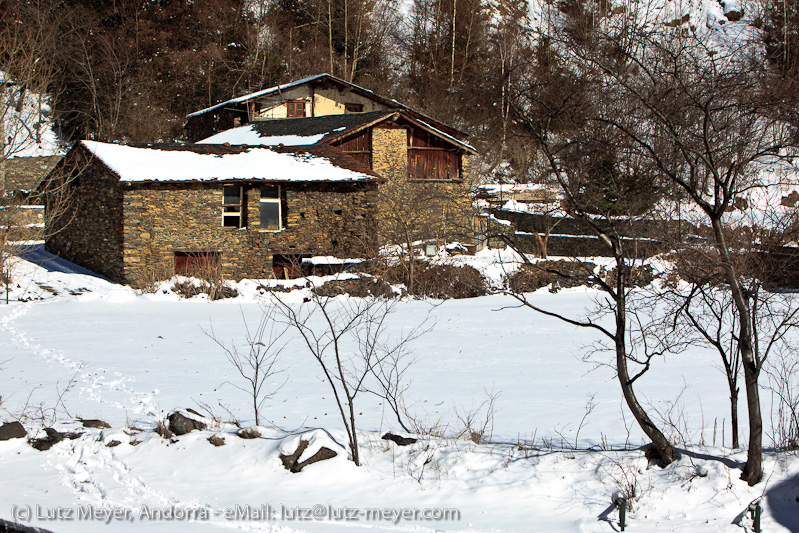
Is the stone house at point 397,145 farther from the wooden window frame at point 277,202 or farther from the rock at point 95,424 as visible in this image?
the rock at point 95,424

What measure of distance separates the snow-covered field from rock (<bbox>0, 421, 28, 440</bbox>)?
3.1 inches

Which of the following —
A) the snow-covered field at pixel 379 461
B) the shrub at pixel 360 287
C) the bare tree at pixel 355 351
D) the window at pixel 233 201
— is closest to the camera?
the snow-covered field at pixel 379 461

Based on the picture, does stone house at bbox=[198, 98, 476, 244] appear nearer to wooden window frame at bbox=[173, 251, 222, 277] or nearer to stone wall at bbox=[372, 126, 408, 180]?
stone wall at bbox=[372, 126, 408, 180]

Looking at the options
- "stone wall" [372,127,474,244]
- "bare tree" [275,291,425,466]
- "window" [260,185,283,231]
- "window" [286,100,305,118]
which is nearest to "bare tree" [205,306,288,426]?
"bare tree" [275,291,425,466]

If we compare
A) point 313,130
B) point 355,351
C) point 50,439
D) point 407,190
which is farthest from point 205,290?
point 50,439

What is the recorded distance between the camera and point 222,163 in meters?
23.0

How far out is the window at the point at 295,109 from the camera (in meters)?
35.8

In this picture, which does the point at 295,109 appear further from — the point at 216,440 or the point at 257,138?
the point at 216,440

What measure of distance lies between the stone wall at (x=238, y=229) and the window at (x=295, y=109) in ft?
46.0

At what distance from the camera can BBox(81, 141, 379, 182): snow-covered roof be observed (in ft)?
70.8

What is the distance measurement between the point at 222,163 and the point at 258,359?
38.0 ft

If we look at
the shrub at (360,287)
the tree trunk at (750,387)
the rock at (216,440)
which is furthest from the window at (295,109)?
the tree trunk at (750,387)

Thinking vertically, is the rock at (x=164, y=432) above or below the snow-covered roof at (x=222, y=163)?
below

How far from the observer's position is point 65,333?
48.7 ft
